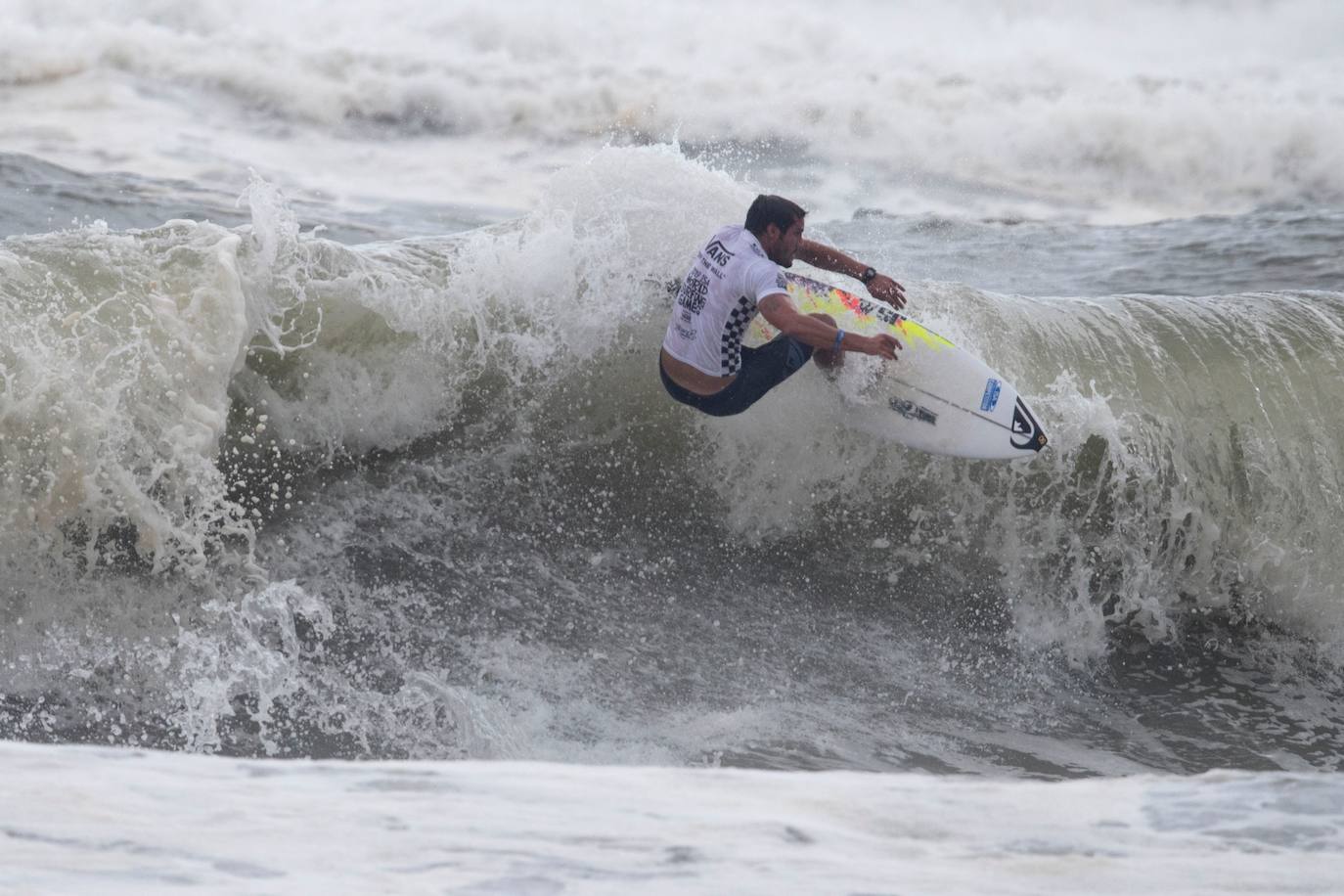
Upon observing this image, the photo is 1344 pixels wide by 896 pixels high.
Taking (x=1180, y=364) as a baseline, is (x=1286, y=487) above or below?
below

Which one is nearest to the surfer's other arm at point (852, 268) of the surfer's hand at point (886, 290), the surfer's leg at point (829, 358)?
the surfer's hand at point (886, 290)

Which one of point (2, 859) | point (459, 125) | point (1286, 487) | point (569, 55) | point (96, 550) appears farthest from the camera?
point (569, 55)

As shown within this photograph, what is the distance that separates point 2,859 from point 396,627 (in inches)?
137

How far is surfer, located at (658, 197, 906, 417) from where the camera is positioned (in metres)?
5.10

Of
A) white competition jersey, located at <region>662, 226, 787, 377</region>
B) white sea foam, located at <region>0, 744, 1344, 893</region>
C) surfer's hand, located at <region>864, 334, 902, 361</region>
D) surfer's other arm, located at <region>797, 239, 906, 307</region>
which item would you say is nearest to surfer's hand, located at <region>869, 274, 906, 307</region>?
surfer's other arm, located at <region>797, 239, 906, 307</region>

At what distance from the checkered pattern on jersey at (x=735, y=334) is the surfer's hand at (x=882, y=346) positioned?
51 centimetres

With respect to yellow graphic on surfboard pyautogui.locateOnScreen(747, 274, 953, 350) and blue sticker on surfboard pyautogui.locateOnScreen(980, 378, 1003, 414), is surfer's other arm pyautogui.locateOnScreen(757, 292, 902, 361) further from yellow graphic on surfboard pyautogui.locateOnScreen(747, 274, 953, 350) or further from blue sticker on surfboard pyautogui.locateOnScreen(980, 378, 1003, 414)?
blue sticker on surfboard pyautogui.locateOnScreen(980, 378, 1003, 414)

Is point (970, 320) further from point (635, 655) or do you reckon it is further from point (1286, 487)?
point (635, 655)

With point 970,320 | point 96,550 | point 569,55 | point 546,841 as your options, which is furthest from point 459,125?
point 546,841

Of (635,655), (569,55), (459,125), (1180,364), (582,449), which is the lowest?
(635,655)

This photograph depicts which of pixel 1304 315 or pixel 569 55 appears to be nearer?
pixel 1304 315

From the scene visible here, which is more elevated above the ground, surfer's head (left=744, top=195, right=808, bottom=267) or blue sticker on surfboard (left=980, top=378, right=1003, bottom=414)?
surfer's head (left=744, top=195, right=808, bottom=267)

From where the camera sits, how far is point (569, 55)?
21828 mm

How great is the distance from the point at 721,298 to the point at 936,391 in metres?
1.15
